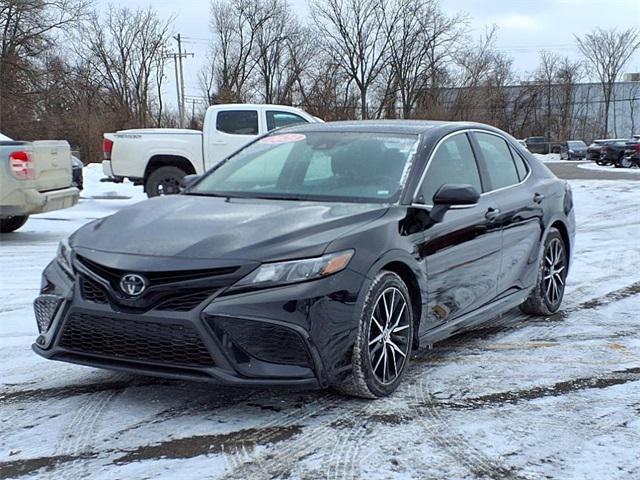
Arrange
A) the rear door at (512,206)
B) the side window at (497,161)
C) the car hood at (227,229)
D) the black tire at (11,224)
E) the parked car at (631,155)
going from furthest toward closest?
the parked car at (631,155), the black tire at (11,224), the side window at (497,161), the rear door at (512,206), the car hood at (227,229)

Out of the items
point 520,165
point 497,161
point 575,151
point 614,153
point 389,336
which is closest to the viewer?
point 389,336

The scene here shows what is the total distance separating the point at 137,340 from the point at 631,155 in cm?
3431

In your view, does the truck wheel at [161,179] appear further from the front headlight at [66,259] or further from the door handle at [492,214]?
the front headlight at [66,259]

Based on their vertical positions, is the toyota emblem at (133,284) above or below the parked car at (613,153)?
above

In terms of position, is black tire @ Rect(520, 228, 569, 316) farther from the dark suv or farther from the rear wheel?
the dark suv

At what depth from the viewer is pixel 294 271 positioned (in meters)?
3.46

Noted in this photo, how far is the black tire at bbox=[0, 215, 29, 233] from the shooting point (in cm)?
1041

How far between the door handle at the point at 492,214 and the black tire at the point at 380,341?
41.8 inches

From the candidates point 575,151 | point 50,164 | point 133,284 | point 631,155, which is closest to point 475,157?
point 133,284

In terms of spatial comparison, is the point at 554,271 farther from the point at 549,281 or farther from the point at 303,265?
the point at 303,265

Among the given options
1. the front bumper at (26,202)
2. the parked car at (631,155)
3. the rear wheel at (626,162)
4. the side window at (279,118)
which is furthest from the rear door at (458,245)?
the rear wheel at (626,162)

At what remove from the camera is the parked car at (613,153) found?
1390 inches

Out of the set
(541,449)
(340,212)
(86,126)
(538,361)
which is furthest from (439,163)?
(86,126)

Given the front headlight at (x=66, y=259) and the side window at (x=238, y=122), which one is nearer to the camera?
the front headlight at (x=66, y=259)
